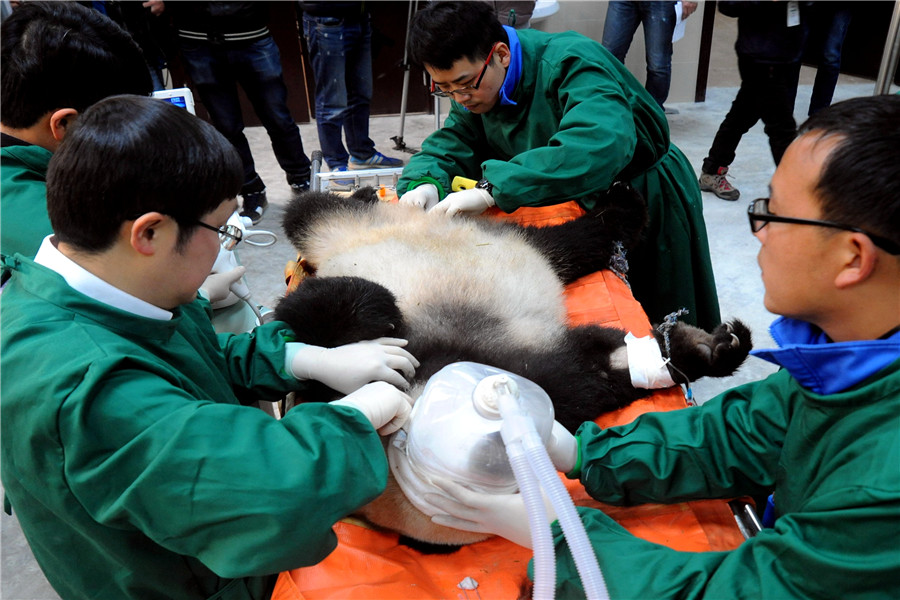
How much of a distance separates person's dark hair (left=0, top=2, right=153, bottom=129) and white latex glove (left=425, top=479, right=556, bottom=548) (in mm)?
1206

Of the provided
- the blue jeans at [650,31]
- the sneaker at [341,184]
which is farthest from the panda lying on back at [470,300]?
the blue jeans at [650,31]

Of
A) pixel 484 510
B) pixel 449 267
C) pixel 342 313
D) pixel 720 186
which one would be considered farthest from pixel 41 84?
pixel 720 186

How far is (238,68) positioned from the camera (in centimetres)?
402

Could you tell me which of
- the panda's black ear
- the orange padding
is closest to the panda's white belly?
the panda's black ear

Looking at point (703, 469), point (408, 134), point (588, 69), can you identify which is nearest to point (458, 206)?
point (588, 69)

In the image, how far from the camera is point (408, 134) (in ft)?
18.4

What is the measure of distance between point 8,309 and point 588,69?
5.94 feet

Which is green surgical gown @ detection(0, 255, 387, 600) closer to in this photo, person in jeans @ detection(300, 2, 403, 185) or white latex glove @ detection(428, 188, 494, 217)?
white latex glove @ detection(428, 188, 494, 217)

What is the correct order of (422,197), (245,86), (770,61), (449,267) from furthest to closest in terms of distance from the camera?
(245,86) → (770,61) → (422,197) → (449,267)

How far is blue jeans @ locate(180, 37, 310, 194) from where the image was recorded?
12.9ft

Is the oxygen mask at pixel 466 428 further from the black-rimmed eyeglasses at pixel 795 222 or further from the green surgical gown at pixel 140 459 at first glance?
the black-rimmed eyeglasses at pixel 795 222

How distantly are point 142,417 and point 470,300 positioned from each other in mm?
1074

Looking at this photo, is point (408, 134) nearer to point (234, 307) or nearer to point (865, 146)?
point (234, 307)

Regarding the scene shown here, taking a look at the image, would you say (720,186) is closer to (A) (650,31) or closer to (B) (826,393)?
(A) (650,31)
